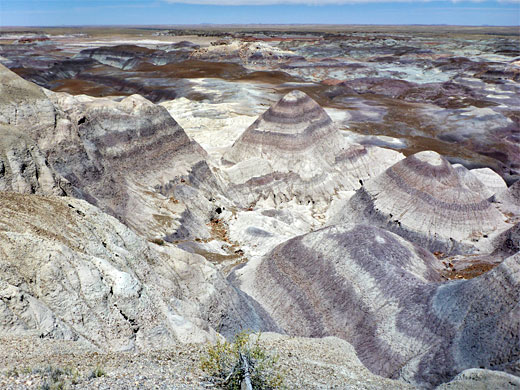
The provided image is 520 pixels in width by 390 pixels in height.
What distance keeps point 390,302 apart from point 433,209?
23.1 feet

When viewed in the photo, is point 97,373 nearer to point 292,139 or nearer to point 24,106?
point 24,106

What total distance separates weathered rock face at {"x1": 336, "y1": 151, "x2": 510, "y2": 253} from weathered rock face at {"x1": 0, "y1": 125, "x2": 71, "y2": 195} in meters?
11.8

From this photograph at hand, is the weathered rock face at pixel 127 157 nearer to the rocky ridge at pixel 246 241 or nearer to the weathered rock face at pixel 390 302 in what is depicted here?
the rocky ridge at pixel 246 241

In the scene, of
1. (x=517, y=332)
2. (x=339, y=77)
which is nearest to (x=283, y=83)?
(x=339, y=77)

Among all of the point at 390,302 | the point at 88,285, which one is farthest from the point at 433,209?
→ the point at 88,285

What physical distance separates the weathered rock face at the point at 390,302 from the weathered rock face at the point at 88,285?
10.1 feet

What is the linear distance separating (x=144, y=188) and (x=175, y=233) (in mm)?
2664

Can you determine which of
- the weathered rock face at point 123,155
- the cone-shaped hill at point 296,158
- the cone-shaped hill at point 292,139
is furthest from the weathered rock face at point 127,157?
the cone-shaped hill at point 292,139

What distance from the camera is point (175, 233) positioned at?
1542 cm

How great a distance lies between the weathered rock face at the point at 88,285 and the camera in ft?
19.2

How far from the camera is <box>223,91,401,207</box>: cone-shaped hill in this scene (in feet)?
69.9

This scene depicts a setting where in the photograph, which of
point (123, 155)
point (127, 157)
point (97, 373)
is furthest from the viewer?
point (127, 157)

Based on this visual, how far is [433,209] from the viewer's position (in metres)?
16.1

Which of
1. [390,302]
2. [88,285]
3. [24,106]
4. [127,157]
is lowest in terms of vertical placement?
[390,302]
